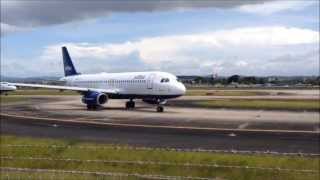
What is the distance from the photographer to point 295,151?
65.1 feet

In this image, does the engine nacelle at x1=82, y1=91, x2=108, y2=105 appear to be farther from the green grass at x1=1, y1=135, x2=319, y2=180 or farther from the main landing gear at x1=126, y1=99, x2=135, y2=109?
the green grass at x1=1, y1=135, x2=319, y2=180

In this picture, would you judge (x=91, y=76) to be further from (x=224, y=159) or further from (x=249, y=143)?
(x=224, y=159)

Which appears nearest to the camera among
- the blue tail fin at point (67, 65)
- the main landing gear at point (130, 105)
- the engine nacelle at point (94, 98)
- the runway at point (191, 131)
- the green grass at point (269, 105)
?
the runway at point (191, 131)

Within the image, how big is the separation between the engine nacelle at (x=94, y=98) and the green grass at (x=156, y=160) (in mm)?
25218

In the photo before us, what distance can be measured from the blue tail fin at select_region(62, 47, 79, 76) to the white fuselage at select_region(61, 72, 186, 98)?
10.2m

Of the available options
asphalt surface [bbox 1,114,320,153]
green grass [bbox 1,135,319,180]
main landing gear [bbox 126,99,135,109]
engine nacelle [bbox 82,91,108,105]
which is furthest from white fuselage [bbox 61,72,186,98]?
green grass [bbox 1,135,319,180]

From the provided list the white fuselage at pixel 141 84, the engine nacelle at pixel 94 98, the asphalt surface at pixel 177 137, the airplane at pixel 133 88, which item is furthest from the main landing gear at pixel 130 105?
the asphalt surface at pixel 177 137

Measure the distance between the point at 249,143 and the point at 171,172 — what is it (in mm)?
7259

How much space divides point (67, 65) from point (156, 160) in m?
49.7

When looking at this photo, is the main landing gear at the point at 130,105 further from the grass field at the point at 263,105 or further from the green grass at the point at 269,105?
the green grass at the point at 269,105

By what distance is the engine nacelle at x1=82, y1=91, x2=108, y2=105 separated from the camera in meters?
47.1

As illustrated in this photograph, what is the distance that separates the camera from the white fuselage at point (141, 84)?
147 ft

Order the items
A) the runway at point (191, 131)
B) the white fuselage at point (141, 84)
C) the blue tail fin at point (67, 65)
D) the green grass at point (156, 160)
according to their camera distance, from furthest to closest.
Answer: the blue tail fin at point (67, 65) < the white fuselage at point (141, 84) < the runway at point (191, 131) < the green grass at point (156, 160)

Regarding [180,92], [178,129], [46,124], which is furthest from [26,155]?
[180,92]
